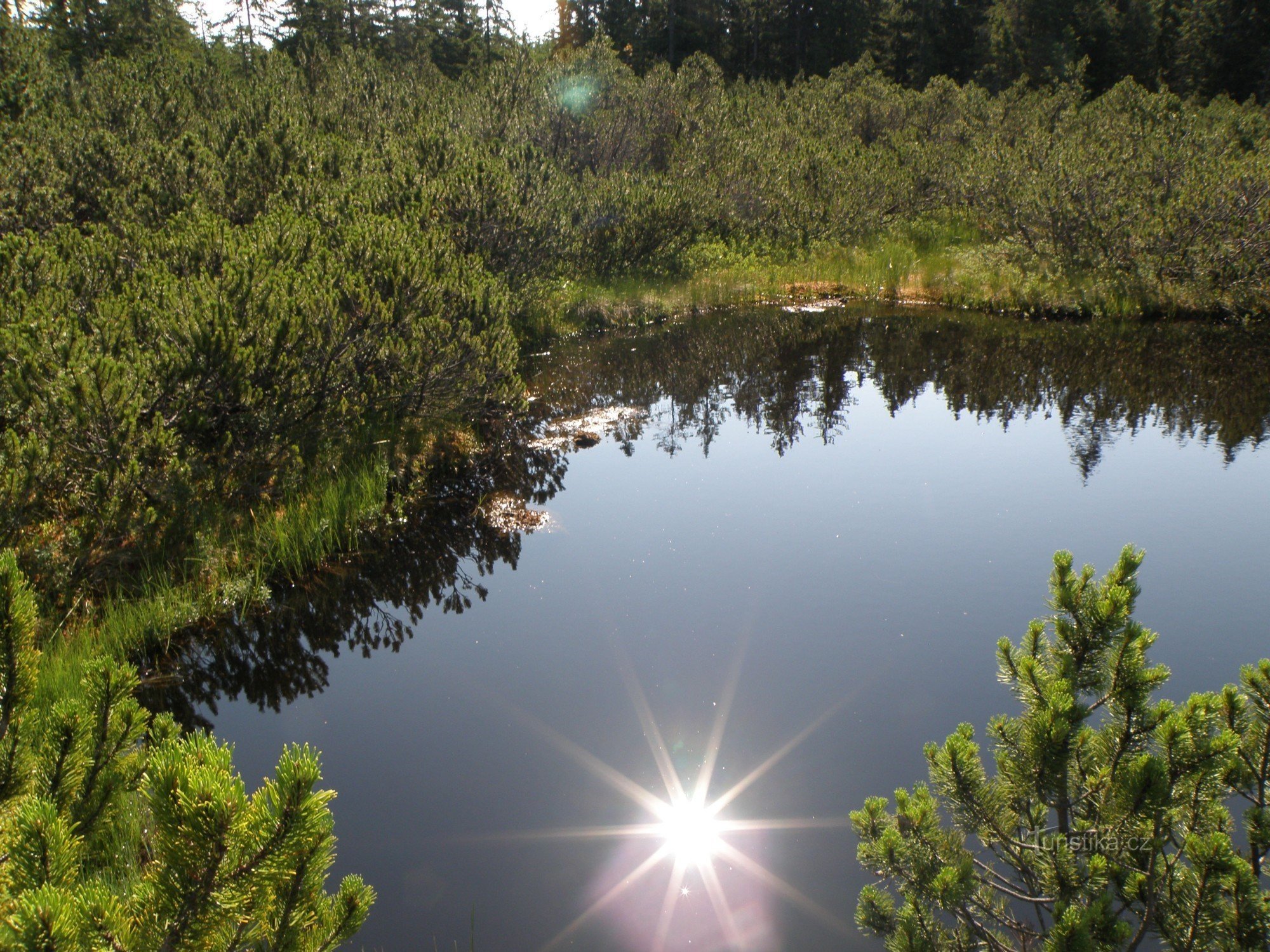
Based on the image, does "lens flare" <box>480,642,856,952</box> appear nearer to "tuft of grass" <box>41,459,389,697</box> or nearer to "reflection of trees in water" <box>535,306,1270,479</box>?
"tuft of grass" <box>41,459,389,697</box>

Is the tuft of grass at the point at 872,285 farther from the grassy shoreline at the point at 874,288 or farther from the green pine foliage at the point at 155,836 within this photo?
the green pine foliage at the point at 155,836

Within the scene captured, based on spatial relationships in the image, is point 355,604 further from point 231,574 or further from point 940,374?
point 940,374

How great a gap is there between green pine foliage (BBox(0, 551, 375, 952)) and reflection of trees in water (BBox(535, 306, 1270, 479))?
8.37m

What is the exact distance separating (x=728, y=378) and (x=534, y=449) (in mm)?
4248

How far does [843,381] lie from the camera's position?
12930mm

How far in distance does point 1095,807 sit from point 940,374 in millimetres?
11313

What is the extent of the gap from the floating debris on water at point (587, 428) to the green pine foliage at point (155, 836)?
26.7 feet

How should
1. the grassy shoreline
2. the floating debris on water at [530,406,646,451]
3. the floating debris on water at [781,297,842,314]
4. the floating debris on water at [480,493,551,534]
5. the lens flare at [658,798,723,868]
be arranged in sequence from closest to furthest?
the lens flare at [658,798,723,868] < the floating debris on water at [480,493,551,534] < the floating debris on water at [530,406,646,451] < the grassy shoreline < the floating debris on water at [781,297,842,314]

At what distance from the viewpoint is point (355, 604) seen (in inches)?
260

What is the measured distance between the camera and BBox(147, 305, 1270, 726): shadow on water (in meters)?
6.11

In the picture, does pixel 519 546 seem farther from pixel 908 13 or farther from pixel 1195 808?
pixel 908 13

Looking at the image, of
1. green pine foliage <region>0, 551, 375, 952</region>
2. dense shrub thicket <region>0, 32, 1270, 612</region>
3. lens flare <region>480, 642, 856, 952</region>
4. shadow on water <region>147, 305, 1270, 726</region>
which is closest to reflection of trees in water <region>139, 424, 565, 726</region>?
shadow on water <region>147, 305, 1270, 726</region>

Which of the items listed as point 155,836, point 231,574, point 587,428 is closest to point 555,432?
point 587,428


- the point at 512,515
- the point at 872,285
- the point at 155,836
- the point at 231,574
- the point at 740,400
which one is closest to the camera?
the point at 155,836
